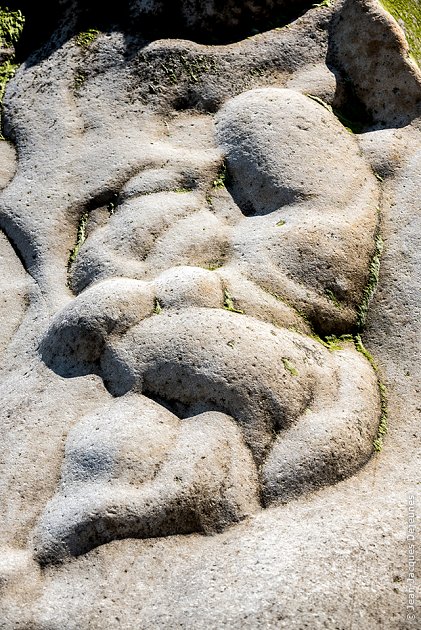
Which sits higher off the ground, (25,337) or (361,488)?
(25,337)

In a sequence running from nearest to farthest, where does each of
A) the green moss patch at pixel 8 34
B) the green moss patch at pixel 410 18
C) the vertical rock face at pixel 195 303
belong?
the vertical rock face at pixel 195 303, the green moss patch at pixel 410 18, the green moss patch at pixel 8 34

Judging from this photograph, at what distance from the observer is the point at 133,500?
232cm

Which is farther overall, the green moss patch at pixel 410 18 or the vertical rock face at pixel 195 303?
the green moss patch at pixel 410 18

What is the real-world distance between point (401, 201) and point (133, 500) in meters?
1.45

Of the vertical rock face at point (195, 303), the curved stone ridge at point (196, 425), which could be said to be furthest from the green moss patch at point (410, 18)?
the curved stone ridge at point (196, 425)

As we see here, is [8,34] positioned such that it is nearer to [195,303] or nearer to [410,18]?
[410,18]

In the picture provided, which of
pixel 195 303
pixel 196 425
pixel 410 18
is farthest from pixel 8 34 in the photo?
pixel 196 425

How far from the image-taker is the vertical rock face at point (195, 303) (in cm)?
228

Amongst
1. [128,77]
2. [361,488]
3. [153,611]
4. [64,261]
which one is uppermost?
[128,77]

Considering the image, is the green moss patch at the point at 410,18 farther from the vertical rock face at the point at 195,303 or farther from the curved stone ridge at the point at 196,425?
the curved stone ridge at the point at 196,425

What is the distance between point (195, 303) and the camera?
105 inches

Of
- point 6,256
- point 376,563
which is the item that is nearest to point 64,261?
point 6,256

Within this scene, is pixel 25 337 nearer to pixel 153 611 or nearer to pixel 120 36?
pixel 153 611

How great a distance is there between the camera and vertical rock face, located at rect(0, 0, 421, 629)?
2281 millimetres
